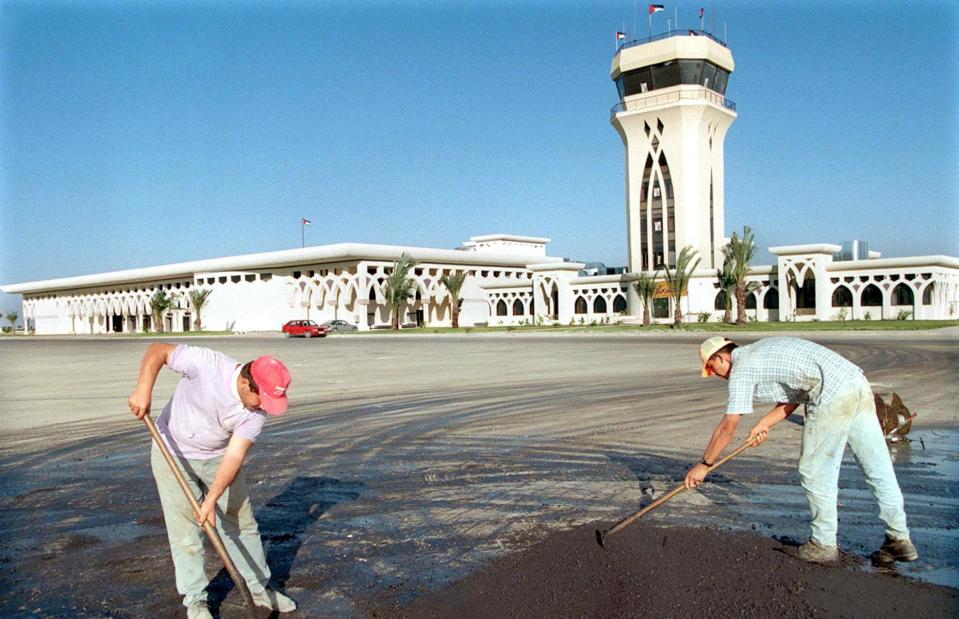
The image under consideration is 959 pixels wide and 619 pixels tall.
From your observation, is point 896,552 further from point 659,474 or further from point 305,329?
point 305,329

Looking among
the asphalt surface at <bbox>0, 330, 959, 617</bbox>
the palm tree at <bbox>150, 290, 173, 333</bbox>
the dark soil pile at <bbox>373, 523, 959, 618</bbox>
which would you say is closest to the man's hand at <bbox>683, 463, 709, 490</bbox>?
the dark soil pile at <bbox>373, 523, 959, 618</bbox>

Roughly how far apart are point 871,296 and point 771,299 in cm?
595

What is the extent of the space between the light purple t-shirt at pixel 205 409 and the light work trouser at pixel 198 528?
11 centimetres

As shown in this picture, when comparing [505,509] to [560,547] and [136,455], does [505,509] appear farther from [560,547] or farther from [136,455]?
[136,455]

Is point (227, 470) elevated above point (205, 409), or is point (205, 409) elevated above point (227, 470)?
point (205, 409)

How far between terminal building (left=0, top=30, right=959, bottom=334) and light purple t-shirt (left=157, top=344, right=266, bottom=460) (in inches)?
1894

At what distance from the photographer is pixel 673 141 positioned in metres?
57.7

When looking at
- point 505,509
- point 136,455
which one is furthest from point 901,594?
point 136,455

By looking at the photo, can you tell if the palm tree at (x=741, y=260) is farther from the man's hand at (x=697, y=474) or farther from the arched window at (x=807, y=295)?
the man's hand at (x=697, y=474)

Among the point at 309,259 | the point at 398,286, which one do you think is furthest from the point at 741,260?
the point at 309,259

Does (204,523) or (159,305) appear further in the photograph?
(159,305)

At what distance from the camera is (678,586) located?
16.9 feet

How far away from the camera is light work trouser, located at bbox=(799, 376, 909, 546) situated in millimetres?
5391

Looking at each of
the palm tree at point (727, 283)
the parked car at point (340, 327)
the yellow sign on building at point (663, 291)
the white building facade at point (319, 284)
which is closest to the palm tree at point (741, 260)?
the palm tree at point (727, 283)
